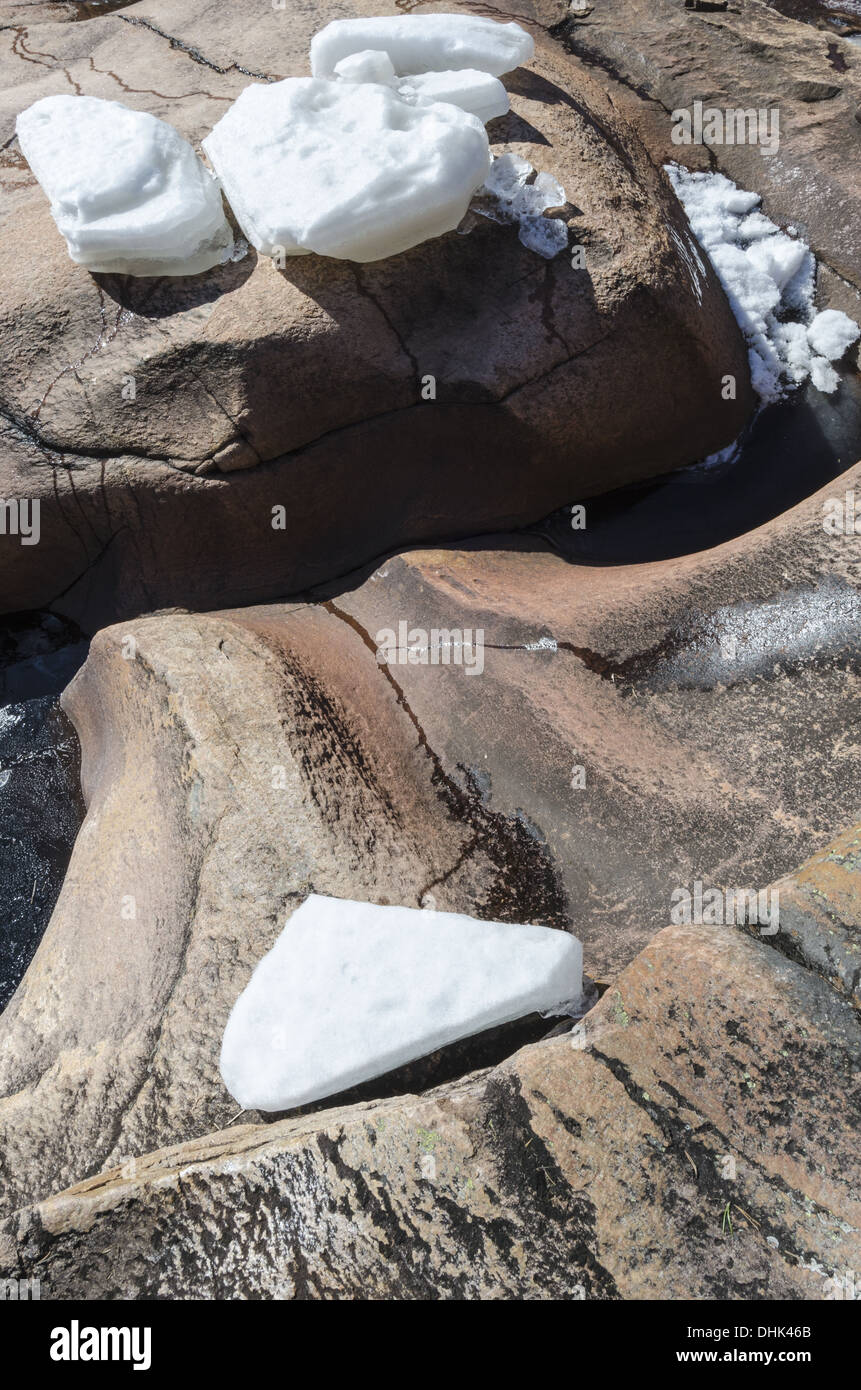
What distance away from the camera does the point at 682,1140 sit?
1410 mm

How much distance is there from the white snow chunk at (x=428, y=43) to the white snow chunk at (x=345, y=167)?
27 cm

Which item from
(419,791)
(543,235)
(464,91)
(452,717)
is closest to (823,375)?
(543,235)

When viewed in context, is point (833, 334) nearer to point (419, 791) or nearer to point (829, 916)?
point (419, 791)

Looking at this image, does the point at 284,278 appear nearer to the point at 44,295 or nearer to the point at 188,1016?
the point at 44,295

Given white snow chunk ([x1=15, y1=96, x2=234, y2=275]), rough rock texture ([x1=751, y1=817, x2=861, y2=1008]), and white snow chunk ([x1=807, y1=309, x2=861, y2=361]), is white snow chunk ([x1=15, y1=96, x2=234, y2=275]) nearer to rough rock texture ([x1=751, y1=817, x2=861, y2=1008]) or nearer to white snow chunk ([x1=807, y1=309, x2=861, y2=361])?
white snow chunk ([x1=807, y1=309, x2=861, y2=361])

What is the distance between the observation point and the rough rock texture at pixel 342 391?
9.49 ft

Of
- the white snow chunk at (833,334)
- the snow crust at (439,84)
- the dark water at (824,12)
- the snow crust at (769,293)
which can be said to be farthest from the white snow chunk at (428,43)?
the dark water at (824,12)

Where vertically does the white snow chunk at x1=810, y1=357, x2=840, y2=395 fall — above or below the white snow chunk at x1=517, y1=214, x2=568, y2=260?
below

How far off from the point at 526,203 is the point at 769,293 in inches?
41.3

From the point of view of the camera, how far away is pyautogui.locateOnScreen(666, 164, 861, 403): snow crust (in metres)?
3.40

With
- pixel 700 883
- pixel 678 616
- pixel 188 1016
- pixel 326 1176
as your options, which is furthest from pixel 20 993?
pixel 678 616

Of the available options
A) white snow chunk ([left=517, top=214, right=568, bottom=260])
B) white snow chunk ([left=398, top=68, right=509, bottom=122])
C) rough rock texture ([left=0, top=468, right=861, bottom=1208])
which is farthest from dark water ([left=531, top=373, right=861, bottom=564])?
white snow chunk ([left=398, top=68, right=509, bottom=122])

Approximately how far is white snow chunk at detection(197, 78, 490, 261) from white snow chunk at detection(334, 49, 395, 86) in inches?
2.2

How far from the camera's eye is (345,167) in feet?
9.00
